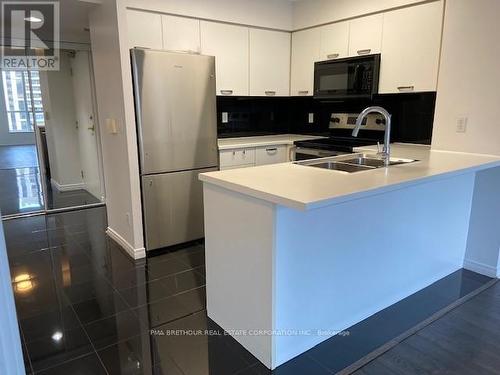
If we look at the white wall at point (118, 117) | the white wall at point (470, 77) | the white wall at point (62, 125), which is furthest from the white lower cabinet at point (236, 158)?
the white wall at point (62, 125)

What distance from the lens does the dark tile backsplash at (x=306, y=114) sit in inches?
130

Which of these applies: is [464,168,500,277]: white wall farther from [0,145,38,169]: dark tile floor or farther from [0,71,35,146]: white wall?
[0,71,35,146]: white wall

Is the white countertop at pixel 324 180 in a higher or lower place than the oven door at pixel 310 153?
higher

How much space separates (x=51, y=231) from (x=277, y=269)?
121 inches

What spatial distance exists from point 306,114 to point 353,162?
6.69 ft

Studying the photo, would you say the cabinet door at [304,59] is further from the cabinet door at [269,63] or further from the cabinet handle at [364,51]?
the cabinet handle at [364,51]

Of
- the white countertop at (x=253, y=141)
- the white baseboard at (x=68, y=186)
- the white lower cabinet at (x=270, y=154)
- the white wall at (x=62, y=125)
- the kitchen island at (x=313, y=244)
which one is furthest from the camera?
the white baseboard at (x=68, y=186)

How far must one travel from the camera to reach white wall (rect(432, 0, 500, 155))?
254 centimetres

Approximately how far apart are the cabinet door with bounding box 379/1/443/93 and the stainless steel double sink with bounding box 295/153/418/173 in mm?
920

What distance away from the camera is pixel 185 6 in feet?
10.7

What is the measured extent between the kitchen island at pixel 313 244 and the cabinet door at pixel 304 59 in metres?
1.87

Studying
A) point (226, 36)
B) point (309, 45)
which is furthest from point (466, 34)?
point (226, 36)

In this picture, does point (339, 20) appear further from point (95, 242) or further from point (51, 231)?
point (51, 231)
